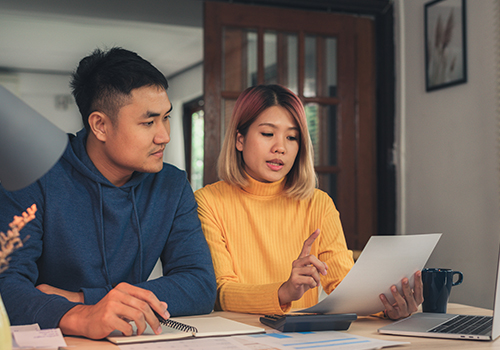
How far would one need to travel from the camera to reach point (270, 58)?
9.23ft

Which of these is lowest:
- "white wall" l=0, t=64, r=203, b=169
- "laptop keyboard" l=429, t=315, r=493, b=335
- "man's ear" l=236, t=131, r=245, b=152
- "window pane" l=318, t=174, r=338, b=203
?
"laptop keyboard" l=429, t=315, r=493, b=335

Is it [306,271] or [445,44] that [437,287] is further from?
[445,44]

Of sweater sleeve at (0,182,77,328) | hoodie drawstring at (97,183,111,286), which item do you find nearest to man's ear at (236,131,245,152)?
hoodie drawstring at (97,183,111,286)

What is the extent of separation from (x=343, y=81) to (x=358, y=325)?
209cm

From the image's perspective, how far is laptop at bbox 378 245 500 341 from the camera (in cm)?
86

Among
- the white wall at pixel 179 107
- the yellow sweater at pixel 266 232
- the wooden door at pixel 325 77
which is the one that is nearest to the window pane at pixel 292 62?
the wooden door at pixel 325 77

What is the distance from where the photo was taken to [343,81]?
2902mm

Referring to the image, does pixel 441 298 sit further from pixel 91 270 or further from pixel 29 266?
pixel 29 266

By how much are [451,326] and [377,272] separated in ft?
0.56

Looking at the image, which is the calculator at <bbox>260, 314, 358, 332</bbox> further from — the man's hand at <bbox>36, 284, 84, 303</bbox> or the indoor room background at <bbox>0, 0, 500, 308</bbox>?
the man's hand at <bbox>36, 284, 84, 303</bbox>

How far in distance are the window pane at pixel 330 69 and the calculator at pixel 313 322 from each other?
2106 mm

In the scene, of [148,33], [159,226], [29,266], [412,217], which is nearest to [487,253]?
[412,217]

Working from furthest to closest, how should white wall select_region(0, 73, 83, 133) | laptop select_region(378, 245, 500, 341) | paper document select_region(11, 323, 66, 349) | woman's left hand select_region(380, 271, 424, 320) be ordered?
white wall select_region(0, 73, 83, 133), woman's left hand select_region(380, 271, 424, 320), laptop select_region(378, 245, 500, 341), paper document select_region(11, 323, 66, 349)

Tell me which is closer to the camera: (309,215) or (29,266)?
(29,266)
